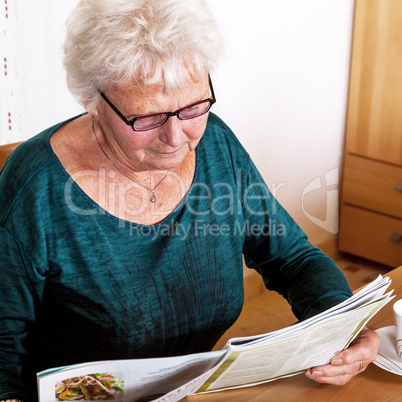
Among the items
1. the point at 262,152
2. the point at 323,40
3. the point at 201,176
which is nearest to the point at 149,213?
the point at 201,176

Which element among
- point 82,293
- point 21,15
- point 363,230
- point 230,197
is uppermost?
point 21,15

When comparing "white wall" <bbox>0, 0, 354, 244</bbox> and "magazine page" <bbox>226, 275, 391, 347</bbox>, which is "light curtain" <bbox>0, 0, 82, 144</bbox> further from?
"magazine page" <bbox>226, 275, 391, 347</bbox>

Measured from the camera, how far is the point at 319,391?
109cm

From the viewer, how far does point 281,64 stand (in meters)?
2.67

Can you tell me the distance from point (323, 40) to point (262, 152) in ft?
1.88

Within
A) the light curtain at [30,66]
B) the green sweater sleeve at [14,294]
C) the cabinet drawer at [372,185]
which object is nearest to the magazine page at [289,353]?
the green sweater sleeve at [14,294]

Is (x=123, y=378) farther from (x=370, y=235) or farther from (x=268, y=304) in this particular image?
(x=370, y=235)

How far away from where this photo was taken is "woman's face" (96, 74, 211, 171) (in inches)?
42.3

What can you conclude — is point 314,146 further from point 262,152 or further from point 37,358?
point 37,358

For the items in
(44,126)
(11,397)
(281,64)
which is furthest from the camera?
(281,64)

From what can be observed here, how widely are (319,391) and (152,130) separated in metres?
0.53

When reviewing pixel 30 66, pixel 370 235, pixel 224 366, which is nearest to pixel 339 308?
pixel 224 366

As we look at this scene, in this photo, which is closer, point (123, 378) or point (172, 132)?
point (123, 378)

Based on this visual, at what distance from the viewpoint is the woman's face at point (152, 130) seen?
3.52 feet
